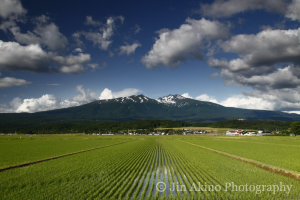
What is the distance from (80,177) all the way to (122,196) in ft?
14.9

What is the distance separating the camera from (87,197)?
864 centimetres

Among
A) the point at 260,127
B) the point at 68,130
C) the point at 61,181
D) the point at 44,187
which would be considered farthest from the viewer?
the point at 68,130

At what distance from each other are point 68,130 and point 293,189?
204456mm

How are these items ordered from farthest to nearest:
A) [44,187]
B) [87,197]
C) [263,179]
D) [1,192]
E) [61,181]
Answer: [263,179]
[61,181]
[44,187]
[1,192]
[87,197]

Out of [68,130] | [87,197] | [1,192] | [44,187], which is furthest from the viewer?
[68,130]

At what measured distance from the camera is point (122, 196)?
8945mm

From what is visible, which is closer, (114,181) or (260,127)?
(114,181)

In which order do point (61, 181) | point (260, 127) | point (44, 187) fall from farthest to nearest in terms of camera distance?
1. point (260, 127)
2. point (61, 181)
3. point (44, 187)

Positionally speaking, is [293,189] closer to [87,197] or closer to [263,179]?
[263,179]

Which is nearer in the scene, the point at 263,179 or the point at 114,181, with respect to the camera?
the point at 114,181

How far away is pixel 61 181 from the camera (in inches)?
441

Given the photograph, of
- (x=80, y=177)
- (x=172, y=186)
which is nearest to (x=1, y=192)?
(x=80, y=177)

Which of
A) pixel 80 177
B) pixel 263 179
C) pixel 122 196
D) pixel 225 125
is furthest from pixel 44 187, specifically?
pixel 225 125

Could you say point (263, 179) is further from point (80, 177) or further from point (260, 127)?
point (260, 127)
